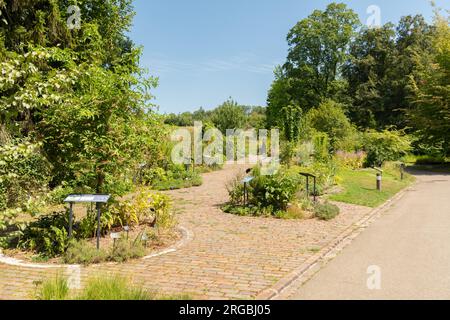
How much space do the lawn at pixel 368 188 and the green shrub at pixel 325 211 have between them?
238 cm

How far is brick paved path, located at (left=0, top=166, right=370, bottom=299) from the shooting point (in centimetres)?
559

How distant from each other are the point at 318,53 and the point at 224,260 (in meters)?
42.8

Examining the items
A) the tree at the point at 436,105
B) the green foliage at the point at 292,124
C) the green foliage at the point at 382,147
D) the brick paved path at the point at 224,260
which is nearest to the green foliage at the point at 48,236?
the brick paved path at the point at 224,260

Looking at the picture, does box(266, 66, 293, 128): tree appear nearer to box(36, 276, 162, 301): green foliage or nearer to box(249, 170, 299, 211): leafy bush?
box(249, 170, 299, 211): leafy bush

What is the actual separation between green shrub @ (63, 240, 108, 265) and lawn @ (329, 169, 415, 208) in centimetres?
931

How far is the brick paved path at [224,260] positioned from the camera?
18.4ft

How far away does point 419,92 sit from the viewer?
31.2 m

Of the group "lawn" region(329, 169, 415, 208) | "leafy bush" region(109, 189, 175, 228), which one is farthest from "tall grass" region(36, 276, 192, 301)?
"lawn" region(329, 169, 415, 208)

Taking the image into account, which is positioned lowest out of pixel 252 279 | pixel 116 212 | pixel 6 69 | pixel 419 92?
pixel 252 279

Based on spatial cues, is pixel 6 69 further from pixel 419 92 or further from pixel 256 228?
pixel 419 92

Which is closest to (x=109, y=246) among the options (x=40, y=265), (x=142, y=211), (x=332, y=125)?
(x=40, y=265)

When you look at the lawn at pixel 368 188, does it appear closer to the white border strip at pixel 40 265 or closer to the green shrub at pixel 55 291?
the white border strip at pixel 40 265
